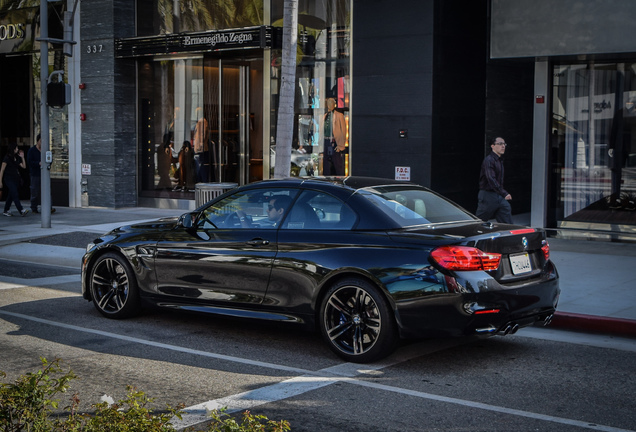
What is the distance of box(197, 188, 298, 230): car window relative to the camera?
788 centimetres

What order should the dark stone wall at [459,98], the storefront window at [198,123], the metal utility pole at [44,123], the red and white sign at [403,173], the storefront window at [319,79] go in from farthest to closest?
the storefront window at [198,123]
the storefront window at [319,79]
the metal utility pole at [44,123]
the red and white sign at [403,173]
the dark stone wall at [459,98]

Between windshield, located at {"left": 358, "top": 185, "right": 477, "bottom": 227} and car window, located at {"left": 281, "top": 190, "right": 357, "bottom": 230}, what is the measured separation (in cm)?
25

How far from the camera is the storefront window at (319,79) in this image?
18562 millimetres

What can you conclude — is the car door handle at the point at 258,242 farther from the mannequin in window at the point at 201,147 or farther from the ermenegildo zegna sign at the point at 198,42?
the mannequin in window at the point at 201,147

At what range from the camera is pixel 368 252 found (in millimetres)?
7047

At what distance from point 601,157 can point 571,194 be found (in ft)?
2.99

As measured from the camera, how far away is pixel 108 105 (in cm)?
2244

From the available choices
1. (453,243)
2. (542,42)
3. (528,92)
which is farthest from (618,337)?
(528,92)

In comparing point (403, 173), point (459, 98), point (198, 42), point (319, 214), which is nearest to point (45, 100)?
point (198, 42)

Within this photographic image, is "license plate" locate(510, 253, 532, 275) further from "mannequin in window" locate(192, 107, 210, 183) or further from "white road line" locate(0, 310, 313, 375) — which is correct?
"mannequin in window" locate(192, 107, 210, 183)

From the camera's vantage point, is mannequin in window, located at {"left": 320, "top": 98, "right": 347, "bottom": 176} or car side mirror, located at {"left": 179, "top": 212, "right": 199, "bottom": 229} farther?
mannequin in window, located at {"left": 320, "top": 98, "right": 347, "bottom": 176}

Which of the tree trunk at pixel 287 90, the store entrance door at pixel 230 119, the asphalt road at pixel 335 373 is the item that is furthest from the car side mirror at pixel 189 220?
the store entrance door at pixel 230 119

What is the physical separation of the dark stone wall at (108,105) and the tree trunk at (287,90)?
Answer: 32.9 feet

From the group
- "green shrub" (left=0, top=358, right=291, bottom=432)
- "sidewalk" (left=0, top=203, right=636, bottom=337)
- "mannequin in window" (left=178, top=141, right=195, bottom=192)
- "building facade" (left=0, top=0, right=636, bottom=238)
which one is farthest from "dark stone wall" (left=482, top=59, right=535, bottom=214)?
"green shrub" (left=0, top=358, right=291, bottom=432)
